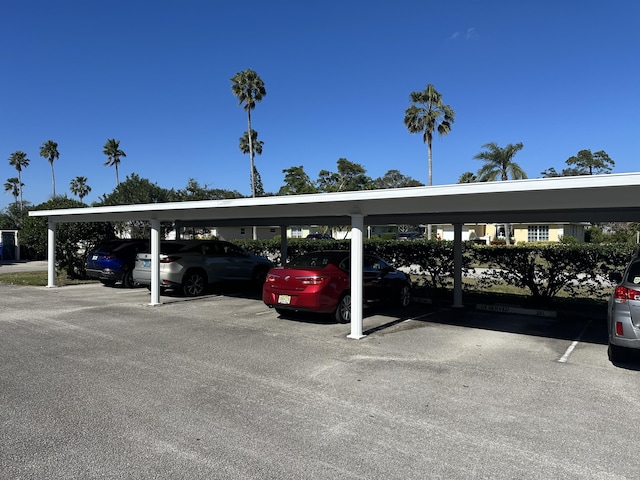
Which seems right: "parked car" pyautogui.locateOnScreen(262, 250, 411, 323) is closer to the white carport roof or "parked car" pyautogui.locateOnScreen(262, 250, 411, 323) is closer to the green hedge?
the white carport roof

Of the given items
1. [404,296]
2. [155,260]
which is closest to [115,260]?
[155,260]

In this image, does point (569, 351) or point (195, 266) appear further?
point (195, 266)

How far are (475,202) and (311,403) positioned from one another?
367 cm

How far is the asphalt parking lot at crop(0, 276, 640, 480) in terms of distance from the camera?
3494 mm

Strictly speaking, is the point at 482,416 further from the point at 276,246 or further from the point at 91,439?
the point at 276,246

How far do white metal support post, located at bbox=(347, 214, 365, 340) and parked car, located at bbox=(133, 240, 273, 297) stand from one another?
20.0 ft

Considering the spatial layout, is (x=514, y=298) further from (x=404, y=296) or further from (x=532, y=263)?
(x=404, y=296)

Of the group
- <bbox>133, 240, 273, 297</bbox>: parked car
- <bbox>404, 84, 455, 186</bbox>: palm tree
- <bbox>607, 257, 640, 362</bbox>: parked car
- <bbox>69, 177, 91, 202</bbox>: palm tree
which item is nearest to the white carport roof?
<bbox>607, 257, 640, 362</bbox>: parked car

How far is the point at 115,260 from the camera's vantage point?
47.1 feet

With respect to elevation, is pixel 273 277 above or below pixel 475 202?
below

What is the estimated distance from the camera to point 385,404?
15.5ft

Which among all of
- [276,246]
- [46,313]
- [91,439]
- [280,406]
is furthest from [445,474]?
[276,246]

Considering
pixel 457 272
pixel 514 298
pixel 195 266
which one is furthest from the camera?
pixel 514 298

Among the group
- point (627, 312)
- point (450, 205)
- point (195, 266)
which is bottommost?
point (627, 312)
